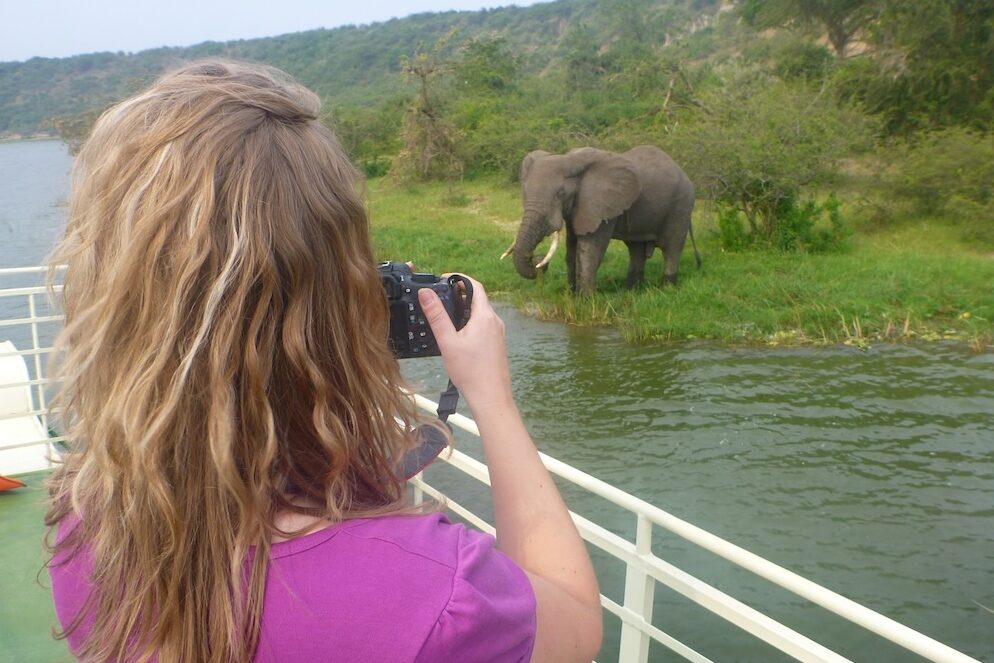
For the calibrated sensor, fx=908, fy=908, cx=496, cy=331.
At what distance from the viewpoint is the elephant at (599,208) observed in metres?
7.21

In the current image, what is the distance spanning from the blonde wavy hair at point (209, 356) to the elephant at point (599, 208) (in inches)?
255

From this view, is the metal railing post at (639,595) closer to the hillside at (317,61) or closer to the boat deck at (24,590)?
the hillside at (317,61)

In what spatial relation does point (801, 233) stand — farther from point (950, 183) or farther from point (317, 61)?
point (317, 61)

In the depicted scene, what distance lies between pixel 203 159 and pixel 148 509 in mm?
265

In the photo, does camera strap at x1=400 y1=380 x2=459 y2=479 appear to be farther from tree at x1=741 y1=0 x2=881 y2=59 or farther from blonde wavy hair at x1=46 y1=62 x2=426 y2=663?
tree at x1=741 y1=0 x2=881 y2=59

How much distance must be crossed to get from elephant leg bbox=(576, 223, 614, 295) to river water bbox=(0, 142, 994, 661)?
0.67m

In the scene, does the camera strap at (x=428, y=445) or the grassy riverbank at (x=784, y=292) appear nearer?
the camera strap at (x=428, y=445)

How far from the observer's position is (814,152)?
8719 mm

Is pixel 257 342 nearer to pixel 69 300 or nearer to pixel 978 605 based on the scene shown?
pixel 69 300

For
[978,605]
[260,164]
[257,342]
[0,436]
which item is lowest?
[978,605]

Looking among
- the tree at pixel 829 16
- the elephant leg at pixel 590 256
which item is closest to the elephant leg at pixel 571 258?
the elephant leg at pixel 590 256

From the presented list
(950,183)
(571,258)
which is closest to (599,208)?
(571,258)

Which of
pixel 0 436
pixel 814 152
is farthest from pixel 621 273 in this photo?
pixel 0 436

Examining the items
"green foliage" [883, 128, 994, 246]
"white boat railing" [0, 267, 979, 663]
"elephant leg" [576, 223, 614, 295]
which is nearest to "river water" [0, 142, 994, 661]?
"elephant leg" [576, 223, 614, 295]
